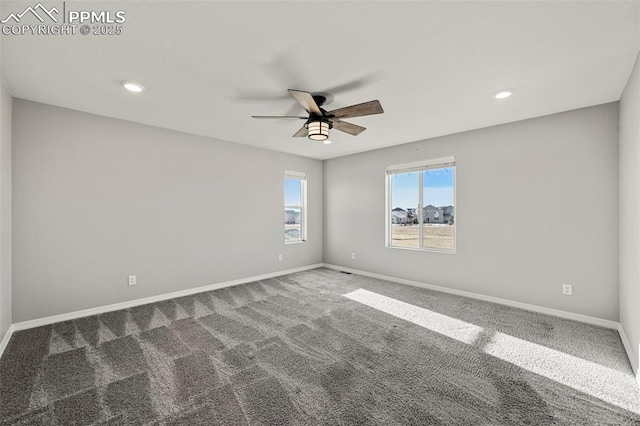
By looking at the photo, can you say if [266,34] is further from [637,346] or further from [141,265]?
[637,346]

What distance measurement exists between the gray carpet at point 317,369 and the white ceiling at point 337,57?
2.51 metres

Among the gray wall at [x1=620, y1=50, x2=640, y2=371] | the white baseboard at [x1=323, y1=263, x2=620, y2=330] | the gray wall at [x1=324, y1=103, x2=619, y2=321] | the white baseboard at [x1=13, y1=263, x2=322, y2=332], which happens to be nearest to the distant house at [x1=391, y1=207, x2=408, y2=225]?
the gray wall at [x1=324, y1=103, x2=619, y2=321]

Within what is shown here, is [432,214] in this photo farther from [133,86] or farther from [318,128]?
[133,86]

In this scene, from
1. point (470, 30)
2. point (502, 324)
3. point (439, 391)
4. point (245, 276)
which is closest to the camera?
point (470, 30)

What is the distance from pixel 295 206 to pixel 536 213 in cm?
411

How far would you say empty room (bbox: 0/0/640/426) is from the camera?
5.97ft

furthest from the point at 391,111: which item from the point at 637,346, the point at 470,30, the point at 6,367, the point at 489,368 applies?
the point at 6,367

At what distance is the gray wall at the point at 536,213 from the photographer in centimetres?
313

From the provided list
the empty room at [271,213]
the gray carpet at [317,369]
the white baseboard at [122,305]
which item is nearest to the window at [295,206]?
the empty room at [271,213]

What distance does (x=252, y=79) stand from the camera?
2.53 m

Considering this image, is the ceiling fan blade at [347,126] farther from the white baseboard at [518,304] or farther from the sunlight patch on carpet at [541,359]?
the white baseboard at [518,304]

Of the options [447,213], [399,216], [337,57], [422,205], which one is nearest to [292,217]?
[399,216]

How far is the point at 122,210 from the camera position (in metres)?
3.65

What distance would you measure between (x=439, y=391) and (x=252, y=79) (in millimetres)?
2983
